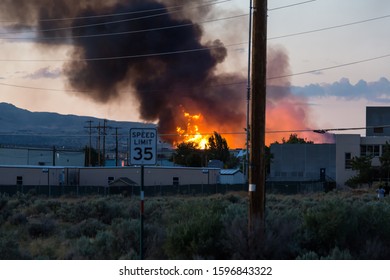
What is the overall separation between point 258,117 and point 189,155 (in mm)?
98779

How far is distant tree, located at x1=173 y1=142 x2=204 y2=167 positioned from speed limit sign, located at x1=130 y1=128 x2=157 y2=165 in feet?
315

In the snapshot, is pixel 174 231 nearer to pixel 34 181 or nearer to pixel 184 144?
pixel 34 181

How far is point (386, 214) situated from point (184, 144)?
102 metres

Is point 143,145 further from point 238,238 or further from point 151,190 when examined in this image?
point 151,190

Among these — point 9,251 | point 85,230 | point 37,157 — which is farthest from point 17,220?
point 37,157

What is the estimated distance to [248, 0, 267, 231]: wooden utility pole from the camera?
13.8 meters

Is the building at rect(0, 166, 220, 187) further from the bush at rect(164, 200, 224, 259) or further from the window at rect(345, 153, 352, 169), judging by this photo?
the bush at rect(164, 200, 224, 259)

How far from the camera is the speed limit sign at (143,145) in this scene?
603 inches

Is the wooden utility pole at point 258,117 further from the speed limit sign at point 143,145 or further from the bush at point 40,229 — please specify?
the bush at point 40,229

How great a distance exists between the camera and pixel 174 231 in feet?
48.3

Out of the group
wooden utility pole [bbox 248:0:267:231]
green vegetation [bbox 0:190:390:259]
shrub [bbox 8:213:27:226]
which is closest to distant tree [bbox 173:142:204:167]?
shrub [bbox 8:213:27:226]

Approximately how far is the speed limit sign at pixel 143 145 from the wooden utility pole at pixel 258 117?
248 cm
